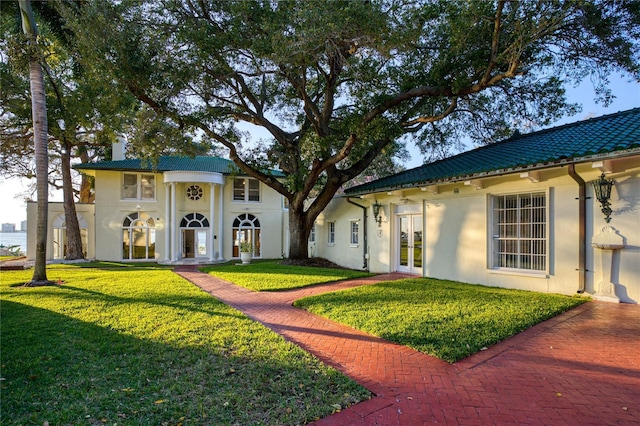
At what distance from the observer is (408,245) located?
1195cm

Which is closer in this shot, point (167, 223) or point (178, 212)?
point (167, 223)

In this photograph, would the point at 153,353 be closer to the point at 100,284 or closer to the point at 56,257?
the point at 100,284

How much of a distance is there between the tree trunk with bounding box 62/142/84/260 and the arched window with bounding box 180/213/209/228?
536cm

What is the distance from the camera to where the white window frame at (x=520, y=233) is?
315 inches

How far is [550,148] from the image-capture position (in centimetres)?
817

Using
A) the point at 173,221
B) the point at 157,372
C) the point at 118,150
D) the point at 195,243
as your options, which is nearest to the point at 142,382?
the point at 157,372

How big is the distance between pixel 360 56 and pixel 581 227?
24.3ft

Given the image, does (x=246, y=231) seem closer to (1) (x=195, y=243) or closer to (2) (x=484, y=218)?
(1) (x=195, y=243)

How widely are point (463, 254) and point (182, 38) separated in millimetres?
10435

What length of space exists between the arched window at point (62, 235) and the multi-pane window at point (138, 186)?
2948 millimetres

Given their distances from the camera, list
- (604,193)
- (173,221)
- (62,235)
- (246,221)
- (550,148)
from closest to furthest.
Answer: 1. (604,193)
2. (550,148)
3. (173,221)
4. (62,235)
5. (246,221)

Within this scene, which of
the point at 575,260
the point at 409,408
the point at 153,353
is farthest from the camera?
the point at 575,260

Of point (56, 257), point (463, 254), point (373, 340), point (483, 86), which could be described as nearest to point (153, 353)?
point (373, 340)

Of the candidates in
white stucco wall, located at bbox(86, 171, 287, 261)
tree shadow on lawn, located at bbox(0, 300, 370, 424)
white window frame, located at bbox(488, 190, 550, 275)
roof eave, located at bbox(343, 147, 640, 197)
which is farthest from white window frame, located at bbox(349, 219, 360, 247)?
tree shadow on lawn, located at bbox(0, 300, 370, 424)
